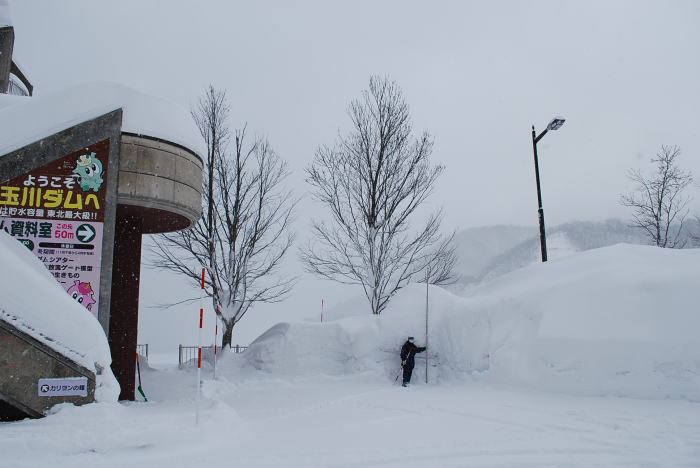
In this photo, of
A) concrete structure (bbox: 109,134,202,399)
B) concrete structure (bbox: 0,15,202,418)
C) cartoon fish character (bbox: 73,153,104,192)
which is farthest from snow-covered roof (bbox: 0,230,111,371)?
concrete structure (bbox: 109,134,202,399)

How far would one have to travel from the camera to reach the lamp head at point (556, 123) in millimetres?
14170

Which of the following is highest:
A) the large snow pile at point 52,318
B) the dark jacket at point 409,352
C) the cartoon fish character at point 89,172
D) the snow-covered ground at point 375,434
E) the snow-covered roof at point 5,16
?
the snow-covered roof at point 5,16

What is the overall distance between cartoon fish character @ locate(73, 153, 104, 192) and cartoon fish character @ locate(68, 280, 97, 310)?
164cm

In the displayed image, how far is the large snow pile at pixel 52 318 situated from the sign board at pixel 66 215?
106 centimetres

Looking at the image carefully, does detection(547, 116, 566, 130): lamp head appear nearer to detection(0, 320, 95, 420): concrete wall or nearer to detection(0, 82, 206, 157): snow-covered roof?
detection(0, 82, 206, 157): snow-covered roof

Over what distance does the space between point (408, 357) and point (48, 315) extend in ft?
26.5

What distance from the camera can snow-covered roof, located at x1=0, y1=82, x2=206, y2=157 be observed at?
28.3ft

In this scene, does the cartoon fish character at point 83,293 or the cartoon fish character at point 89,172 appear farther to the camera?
the cartoon fish character at point 89,172

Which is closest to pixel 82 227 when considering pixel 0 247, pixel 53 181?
pixel 53 181

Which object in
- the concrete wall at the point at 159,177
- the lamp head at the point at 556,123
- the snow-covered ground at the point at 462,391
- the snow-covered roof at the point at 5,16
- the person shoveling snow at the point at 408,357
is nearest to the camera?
the snow-covered ground at the point at 462,391

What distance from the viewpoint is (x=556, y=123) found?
1431 centimetres

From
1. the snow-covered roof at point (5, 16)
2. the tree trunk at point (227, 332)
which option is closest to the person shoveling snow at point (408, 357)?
the tree trunk at point (227, 332)

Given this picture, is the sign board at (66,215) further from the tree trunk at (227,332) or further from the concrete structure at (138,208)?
the tree trunk at (227,332)

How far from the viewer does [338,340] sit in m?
14.6
